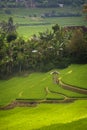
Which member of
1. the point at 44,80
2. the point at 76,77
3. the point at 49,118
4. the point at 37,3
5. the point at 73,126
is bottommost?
the point at 44,80

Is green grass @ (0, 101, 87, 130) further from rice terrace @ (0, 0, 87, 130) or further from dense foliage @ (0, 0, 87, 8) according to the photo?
dense foliage @ (0, 0, 87, 8)

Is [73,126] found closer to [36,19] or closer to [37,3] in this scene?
[36,19]

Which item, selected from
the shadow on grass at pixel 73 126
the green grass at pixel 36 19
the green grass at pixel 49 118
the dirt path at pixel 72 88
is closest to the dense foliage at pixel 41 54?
the dirt path at pixel 72 88

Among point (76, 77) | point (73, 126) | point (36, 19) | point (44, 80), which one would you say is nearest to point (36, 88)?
point (44, 80)

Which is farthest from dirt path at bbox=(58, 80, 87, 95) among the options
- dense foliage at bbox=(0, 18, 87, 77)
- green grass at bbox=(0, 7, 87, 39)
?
green grass at bbox=(0, 7, 87, 39)

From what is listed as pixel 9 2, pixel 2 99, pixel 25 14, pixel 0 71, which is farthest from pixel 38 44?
pixel 9 2

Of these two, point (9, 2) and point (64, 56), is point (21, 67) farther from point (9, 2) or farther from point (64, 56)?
point (9, 2)

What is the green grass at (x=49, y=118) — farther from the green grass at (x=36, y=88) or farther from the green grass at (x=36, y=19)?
the green grass at (x=36, y=19)
